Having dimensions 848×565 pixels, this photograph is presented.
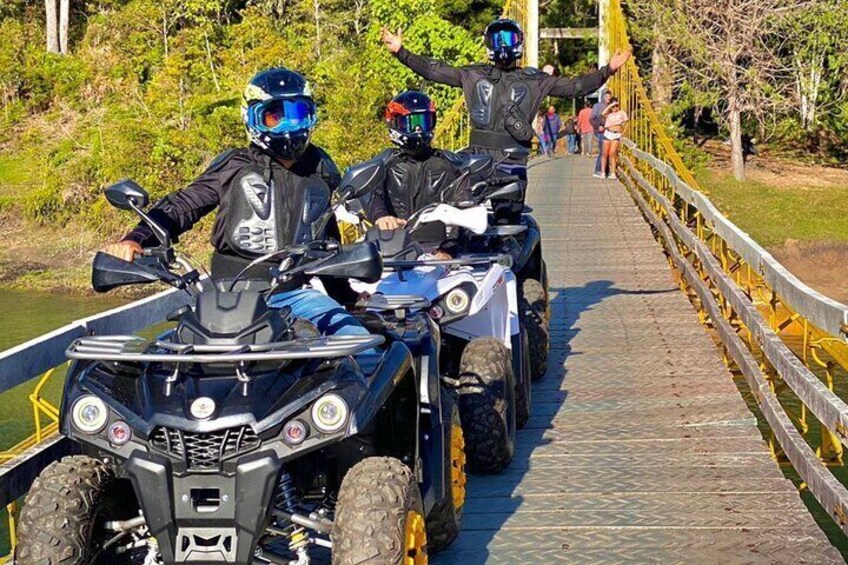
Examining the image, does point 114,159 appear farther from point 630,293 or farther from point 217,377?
point 217,377

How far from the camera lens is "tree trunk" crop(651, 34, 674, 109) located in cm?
4462

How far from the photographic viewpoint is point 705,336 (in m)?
11.4

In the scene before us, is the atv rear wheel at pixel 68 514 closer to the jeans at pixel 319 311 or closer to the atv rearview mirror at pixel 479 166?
the jeans at pixel 319 311

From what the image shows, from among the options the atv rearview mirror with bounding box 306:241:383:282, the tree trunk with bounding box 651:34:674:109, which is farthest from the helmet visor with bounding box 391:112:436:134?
the tree trunk with bounding box 651:34:674:109

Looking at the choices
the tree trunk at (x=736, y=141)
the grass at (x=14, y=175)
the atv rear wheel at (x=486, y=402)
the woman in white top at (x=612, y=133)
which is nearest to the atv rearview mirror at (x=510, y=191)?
the atv rear wheel at (x=486, y=402)

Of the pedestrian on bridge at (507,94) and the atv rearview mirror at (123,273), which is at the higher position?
the pedestrian on bridge at (507,94)

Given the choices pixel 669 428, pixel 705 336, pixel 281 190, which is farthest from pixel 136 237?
pixel 705 336

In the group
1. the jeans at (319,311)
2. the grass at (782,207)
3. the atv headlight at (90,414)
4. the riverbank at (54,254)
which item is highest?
the jeans at (319,311)

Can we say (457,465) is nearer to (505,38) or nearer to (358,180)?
(358,180)

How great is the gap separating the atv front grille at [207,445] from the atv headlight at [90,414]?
0.22 metres

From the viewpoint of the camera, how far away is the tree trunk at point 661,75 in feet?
146

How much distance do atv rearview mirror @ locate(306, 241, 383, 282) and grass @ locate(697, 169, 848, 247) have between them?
35825 millimetres

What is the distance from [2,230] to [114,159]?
466 cm

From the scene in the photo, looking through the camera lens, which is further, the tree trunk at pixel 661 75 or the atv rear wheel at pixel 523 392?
the tree trunk at pixel 661 75
